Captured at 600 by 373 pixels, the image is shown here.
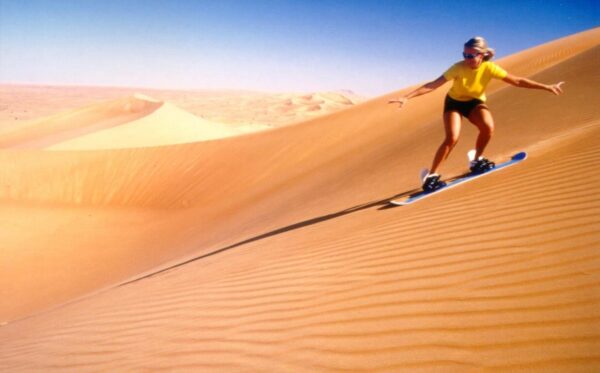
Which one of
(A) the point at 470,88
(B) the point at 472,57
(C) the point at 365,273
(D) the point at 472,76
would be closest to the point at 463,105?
(A) the point at 470,88

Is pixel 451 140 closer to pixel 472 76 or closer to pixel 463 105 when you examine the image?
pixel 463 105

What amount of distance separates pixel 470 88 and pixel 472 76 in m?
0.14

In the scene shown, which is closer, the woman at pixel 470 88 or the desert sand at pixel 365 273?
the desert sand at pixel 365 273

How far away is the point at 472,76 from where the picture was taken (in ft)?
15.5

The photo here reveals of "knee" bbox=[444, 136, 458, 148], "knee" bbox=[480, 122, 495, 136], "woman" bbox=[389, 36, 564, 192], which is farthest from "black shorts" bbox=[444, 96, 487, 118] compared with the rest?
"knee" bbox=[444, 136, 458, 148]

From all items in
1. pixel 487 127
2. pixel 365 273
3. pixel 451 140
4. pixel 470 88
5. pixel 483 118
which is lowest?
pixel 365 273

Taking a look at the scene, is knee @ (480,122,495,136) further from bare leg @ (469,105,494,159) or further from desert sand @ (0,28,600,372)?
desert sand @ (0,28,600,372)

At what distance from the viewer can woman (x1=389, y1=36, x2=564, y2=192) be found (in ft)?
15.0

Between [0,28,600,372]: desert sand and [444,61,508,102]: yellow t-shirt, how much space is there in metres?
1.06

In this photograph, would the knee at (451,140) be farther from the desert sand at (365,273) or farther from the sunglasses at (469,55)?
the sunglasses at (469,55)

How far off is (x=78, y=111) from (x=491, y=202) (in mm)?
42061

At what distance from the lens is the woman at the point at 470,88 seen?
4.56 m

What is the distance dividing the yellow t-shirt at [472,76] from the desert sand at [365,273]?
1059 millimetres

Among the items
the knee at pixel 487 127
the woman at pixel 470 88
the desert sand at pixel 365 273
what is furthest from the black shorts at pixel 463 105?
the desert sand at pixel 365 273
